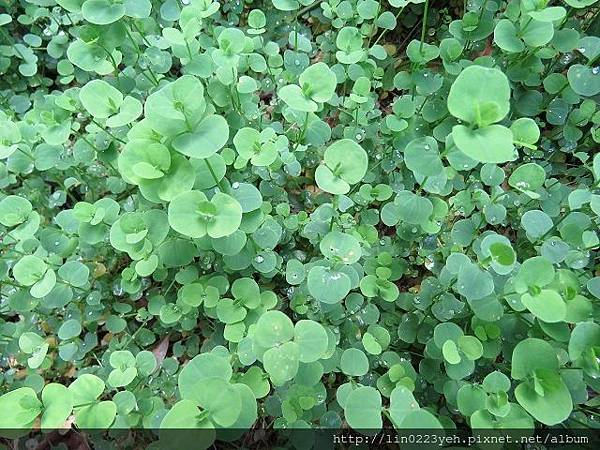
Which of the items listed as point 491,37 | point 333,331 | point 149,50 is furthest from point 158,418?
point 491,37

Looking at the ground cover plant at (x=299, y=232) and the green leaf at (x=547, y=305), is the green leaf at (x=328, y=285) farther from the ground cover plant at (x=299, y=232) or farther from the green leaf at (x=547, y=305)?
the green leaf at (x=547, y=305)

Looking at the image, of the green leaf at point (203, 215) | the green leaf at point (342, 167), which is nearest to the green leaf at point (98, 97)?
the green leaf at point (203, 215)

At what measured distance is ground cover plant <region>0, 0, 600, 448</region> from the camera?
142cm

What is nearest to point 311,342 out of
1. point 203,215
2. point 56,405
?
point 203,215

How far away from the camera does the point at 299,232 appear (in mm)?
2137

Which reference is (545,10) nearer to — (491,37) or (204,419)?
(491,37)

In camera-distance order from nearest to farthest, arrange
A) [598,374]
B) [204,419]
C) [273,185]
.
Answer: [204,419] → [598,374] → [273,185]

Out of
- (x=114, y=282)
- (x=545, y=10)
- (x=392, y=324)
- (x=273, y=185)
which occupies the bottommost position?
(x=114, y=282)

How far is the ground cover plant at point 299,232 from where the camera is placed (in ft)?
4.66

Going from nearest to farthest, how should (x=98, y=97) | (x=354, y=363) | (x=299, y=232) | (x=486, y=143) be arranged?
(x=486, y=143) → (x=354, y=363) → (x=98, y=97) → (x=299, y=232)

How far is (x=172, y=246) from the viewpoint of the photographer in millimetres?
1821

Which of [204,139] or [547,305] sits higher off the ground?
[204,139]

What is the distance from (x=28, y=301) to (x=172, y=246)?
28.3 inches

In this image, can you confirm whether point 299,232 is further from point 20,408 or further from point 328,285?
point 20,408
